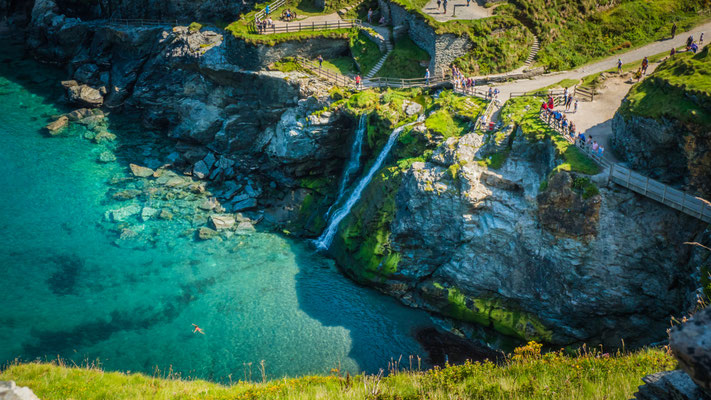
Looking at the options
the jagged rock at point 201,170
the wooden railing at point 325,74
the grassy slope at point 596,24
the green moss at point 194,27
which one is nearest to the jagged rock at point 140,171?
the jagged rock at point 201,170

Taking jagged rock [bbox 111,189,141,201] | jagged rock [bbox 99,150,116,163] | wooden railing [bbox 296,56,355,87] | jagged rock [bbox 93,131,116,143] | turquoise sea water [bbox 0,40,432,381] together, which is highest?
wooden railing [bbox 296,56,355,87]

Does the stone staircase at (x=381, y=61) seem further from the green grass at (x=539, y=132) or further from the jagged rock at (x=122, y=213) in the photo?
the jagged rock at (x=122, y=213)

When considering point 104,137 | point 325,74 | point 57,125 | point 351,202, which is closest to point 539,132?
point 351,202

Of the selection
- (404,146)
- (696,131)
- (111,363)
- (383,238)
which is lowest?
(111,363)

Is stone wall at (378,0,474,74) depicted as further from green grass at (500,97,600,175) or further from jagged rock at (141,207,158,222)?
jagged rock at (141,207,158,222)

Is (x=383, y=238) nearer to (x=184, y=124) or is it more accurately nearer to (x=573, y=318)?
(x=573, y=318)

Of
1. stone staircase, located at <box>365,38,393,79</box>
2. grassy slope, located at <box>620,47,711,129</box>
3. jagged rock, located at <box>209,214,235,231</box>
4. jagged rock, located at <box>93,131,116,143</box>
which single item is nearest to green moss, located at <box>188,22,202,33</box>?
jagged rock, located at <box>93,131,116,143</box>

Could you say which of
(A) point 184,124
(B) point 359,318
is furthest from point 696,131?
(A) point 184,124
